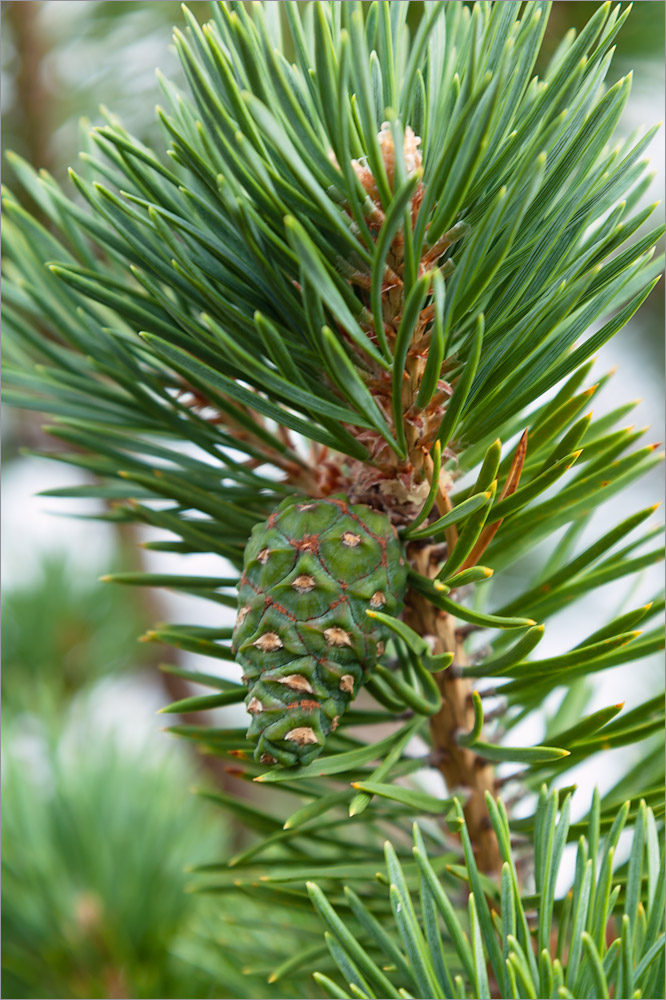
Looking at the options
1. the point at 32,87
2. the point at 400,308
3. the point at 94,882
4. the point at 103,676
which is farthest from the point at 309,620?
the point at 103,676

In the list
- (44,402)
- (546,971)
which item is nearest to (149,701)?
(44,402)

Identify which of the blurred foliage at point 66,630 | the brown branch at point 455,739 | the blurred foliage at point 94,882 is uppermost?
the blurred foliage at point 66,630

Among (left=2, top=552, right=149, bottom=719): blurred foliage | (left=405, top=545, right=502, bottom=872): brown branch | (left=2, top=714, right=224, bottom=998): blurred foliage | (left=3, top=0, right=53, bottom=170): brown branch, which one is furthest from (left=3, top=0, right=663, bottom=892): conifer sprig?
(left=2, top=552, right=149, bottom=719): blurred foliage

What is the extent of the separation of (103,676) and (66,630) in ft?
0.34

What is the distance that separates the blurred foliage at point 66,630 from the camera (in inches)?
42.8

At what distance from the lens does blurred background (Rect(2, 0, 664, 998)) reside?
1.94ft

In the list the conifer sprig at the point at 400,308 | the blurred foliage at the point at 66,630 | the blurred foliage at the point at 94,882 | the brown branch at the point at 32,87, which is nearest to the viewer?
the conifer sprig at the point at 400,308

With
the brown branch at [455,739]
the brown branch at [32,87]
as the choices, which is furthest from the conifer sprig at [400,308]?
the brown branch at [32,87]

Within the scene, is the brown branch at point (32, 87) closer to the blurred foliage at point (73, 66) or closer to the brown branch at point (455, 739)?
the blurred foliage at point (73, 66)

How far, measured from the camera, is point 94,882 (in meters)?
0.60

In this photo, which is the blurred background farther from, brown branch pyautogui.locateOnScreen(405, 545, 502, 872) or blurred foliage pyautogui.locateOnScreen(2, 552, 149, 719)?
brown branch pyautogui.locateOnScreen(405, 545, 502, 872)

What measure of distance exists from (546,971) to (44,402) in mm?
278

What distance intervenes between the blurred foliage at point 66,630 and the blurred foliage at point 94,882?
40 centimetres

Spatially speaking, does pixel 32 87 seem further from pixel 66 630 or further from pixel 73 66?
pixel 66 630
